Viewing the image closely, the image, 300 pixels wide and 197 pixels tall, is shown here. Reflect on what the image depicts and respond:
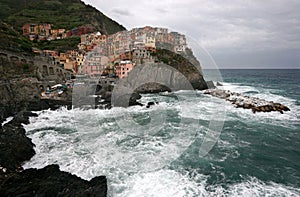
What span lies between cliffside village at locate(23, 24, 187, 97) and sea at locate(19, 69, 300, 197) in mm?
13412

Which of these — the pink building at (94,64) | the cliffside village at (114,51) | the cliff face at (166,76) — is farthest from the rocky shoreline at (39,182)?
the pink building at (94,64)

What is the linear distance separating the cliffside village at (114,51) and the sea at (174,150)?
13412 millimetres

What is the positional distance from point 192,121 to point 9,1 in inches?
3788

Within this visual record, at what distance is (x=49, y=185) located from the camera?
684 cm

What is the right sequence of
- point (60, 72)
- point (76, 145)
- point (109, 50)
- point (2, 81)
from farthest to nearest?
point (109, 50)
point (60, 72)
point (2, 81)
point (76, 145)

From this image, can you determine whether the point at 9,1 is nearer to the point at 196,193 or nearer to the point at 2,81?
the point at 2,81

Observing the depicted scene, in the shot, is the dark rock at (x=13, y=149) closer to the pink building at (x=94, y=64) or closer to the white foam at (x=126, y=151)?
the white foam at (x=126, y=151)

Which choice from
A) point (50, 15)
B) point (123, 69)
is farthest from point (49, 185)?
point (50, 15)

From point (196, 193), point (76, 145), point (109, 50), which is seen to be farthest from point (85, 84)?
point (196, 193)

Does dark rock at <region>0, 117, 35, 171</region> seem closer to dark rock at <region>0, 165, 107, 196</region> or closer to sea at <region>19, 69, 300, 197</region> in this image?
sea at <region>19, 69, 300, 197</region>

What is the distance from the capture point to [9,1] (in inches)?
2936

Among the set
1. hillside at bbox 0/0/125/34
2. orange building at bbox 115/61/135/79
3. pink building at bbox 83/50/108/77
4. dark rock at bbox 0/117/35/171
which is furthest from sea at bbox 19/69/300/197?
hillside at bbox 0/0/125/34

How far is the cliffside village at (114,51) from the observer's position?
1211 inches

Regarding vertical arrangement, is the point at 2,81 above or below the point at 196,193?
above
